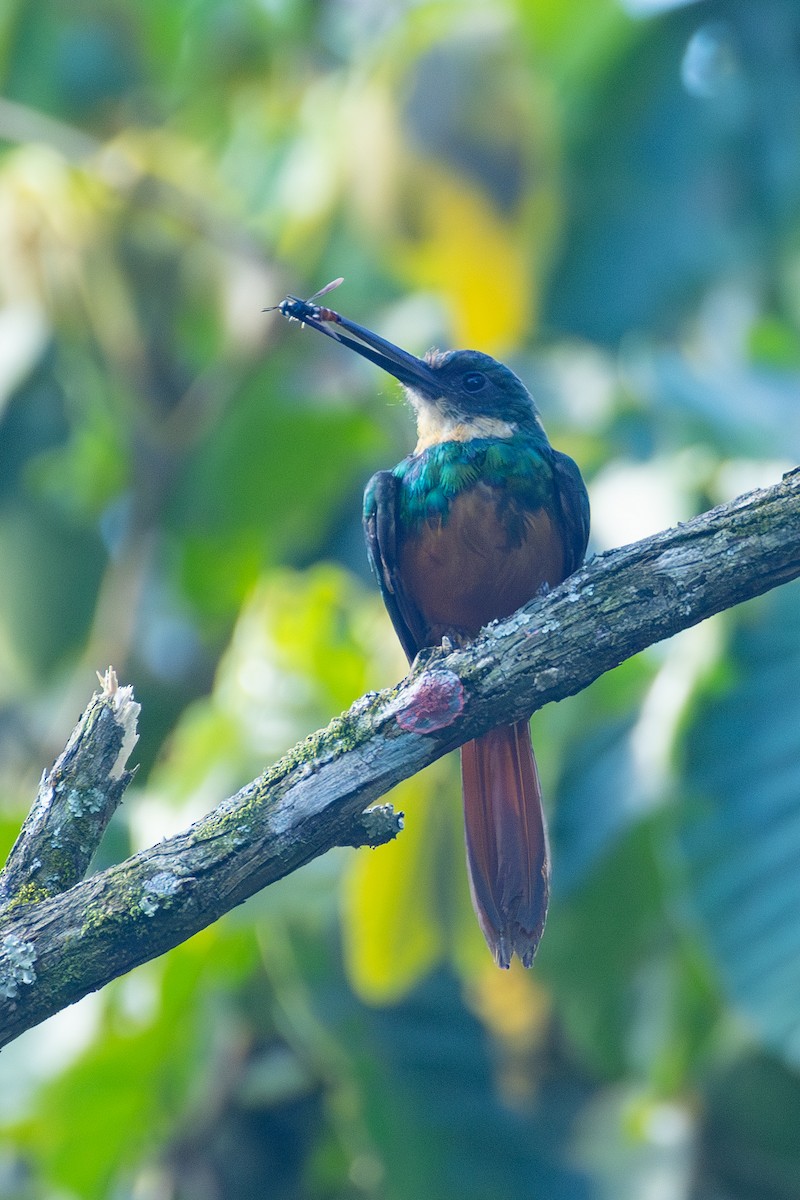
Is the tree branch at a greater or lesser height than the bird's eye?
lesser

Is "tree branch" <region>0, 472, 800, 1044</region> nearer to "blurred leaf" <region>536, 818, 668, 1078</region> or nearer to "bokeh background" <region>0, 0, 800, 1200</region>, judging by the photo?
Answer: "bokeh background" <region>0, 0, 800, 1200</region>

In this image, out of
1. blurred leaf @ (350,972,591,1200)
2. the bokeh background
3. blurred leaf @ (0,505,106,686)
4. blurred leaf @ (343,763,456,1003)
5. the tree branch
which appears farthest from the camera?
blurred leaf @ (0,505,106,686)

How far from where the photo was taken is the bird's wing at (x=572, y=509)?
3.18 m

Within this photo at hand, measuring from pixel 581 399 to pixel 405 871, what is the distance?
5.15ft

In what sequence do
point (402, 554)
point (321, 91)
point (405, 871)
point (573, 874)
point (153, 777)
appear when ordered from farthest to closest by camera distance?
point (321, 91), point (153, 777), point (573, 874), point (405, 871), point (402, 554)

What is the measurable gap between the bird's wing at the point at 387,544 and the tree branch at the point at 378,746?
0.88 meters

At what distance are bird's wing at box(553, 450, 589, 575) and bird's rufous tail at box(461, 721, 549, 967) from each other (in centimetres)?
46

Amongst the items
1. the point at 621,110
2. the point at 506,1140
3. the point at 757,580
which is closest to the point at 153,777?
the point at 506,1140

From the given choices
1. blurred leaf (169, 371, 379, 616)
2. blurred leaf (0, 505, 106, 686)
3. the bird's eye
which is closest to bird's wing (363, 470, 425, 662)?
the bird's eye

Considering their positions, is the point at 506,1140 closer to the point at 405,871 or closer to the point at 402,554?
the point at 405,871

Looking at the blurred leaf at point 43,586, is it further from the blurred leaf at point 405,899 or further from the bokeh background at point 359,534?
the blurred leaf at point 405,899

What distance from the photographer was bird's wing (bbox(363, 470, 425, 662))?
3.25 m

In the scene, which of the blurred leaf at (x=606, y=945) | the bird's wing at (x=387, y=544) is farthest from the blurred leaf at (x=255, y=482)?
the bird's wing at (x=387, y=544)

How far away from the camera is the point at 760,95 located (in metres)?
6.00
